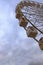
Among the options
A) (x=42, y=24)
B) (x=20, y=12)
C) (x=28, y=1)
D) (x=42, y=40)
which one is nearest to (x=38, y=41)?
(x=42, y=40)

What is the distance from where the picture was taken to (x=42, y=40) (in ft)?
62.3

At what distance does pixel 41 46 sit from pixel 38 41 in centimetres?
56

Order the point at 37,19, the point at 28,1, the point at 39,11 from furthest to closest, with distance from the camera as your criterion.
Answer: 1. the point at 28,1
2. the point at 39,11
3. the point at 37,19

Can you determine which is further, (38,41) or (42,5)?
(42,5)

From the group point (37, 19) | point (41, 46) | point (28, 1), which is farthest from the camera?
point (28, 1)

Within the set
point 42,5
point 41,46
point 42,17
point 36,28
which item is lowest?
point 41,46

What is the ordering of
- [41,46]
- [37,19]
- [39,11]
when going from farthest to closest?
[39,11]
[37,19]
[41,46]

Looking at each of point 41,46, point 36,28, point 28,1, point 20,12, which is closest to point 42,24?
point 36,28

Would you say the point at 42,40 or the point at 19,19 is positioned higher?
the point at 19,19

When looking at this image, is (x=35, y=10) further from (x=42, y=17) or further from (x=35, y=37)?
(x=35, y=37)

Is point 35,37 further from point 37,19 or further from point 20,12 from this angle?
point 20,12

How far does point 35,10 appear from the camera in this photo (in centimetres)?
2139

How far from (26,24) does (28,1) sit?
10.6ft

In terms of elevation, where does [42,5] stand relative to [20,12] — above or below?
above
